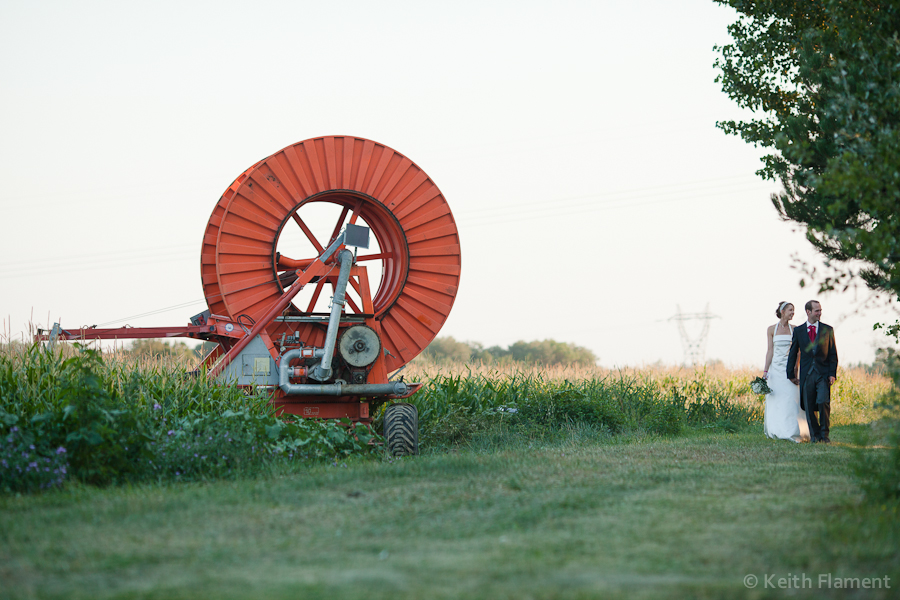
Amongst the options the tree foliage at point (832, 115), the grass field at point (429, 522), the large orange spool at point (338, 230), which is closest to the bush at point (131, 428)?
the grass field at point (429, 522)

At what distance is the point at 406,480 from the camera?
5.69 metres

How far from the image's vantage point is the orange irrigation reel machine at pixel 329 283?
7.76 m

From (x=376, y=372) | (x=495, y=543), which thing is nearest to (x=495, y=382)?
(x=376, y=372)

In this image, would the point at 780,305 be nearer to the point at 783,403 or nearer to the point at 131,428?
the point at 783,403

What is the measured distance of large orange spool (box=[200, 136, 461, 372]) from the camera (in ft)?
26.7

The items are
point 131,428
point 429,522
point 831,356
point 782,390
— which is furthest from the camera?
point 782,390

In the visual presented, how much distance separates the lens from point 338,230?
29.2 feet

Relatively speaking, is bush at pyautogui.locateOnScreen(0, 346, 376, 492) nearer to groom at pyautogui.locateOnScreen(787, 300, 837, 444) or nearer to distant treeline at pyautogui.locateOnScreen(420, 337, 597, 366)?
groom at pyautogui.locateOnScreen(787, 300, 837, 444)

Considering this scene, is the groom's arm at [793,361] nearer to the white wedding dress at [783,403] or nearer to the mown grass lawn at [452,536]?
the white wedding dress at [783,403]

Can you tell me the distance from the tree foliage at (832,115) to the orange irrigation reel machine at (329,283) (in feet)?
13.4

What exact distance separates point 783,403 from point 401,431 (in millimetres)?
5485

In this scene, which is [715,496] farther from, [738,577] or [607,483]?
[738,577]

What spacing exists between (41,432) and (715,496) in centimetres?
490

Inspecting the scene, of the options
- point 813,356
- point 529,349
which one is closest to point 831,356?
point 813,356
